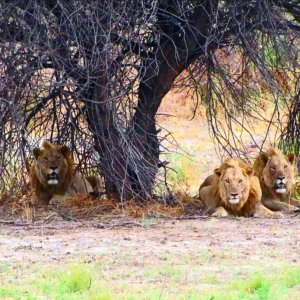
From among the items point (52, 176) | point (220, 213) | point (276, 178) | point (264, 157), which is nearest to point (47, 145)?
point (52, 176)

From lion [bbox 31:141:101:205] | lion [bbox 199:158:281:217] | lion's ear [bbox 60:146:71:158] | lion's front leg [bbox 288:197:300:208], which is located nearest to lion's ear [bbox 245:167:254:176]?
lion [bbox 199:158:281:217]

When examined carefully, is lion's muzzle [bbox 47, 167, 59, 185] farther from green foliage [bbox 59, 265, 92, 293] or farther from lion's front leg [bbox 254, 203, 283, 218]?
green foliage [bbox 59, 265, 92, 293]

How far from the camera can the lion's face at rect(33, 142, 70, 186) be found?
14273mm

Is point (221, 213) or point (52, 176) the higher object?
point (52, 176)

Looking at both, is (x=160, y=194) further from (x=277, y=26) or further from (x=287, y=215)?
(x=277, y=26)

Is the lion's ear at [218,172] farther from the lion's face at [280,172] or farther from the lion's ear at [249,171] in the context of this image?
the lion's face at [280,172]

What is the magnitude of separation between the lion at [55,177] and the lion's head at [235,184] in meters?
1.90

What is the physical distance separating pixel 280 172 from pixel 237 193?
0.92 meters

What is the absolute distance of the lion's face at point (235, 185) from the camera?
13.1 metres

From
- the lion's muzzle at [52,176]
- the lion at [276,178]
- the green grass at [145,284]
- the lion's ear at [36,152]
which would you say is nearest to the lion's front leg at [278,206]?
the lion at [276,178]

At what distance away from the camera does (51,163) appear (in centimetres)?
1434

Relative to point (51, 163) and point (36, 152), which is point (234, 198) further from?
point (36, 152)

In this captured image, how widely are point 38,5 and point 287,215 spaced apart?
4.10 m

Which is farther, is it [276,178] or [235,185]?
[276,178]
